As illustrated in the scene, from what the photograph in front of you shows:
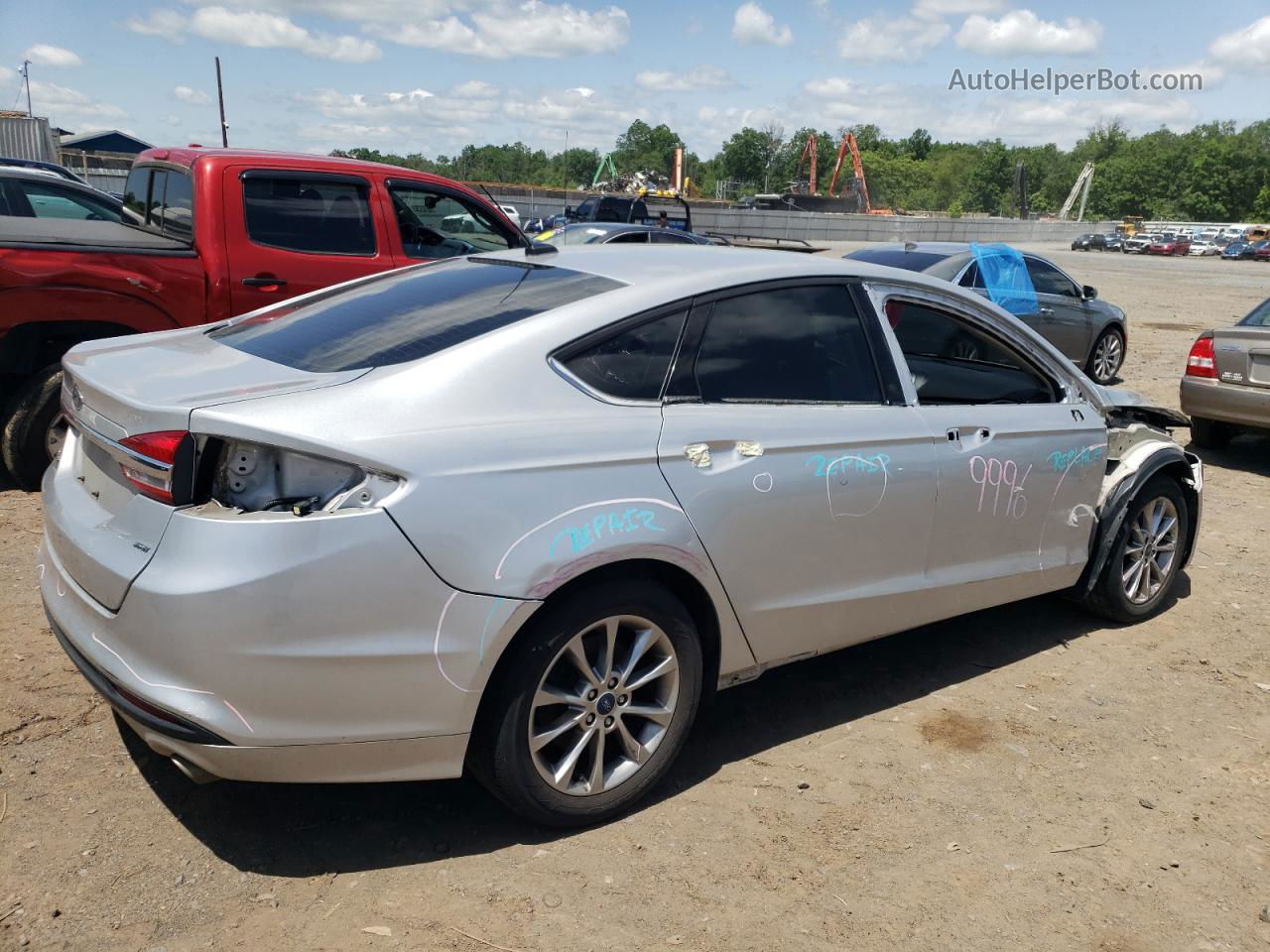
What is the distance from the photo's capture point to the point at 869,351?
387cm

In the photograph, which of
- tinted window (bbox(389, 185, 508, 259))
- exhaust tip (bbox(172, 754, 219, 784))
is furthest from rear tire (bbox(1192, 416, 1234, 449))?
exhaust tip (bbox(172, 754, 219, 784))

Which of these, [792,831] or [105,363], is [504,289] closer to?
[105,363]

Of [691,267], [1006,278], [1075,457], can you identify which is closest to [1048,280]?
[1006,278]

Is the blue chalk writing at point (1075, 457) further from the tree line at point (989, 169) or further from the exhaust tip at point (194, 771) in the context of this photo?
the tree line at point (989, 169)

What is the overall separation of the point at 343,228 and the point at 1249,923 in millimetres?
6037

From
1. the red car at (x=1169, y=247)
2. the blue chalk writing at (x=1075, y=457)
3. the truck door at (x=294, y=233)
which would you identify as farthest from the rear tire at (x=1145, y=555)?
the red car at (x=1169, y=247)

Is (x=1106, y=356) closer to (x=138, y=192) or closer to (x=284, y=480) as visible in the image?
(x=138, y=192)

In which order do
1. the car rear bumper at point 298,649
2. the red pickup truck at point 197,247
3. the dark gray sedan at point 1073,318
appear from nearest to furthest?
the car rear bumper at point 298,649 → the red pickup truck at point 197,247 → the dark gray sedan at point 1073,318

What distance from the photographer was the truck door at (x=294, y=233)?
6.50 meters

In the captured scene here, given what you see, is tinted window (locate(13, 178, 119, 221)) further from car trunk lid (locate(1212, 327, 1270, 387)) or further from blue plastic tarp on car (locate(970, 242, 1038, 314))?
car trunk lid (locate(1212, 327, 1270, 387))

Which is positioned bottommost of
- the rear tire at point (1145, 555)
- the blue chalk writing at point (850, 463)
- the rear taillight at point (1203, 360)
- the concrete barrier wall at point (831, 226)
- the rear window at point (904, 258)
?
the concrete barrier wall at point (831, 226)

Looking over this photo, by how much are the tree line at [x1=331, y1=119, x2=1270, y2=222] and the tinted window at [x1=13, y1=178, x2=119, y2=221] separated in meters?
110

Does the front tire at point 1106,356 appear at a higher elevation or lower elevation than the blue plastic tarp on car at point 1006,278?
lower

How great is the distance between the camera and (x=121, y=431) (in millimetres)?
2895
